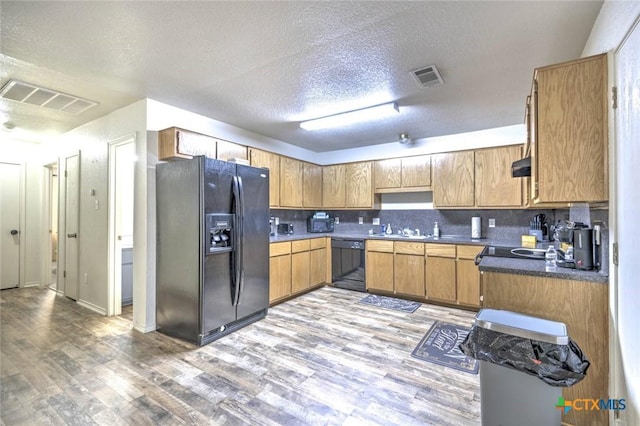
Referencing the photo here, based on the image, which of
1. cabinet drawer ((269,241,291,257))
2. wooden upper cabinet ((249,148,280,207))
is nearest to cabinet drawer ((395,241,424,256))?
cabinet drawer ((269,241,291,257))

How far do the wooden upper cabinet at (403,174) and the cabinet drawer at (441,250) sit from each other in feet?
3.15

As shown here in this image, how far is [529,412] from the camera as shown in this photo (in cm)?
138

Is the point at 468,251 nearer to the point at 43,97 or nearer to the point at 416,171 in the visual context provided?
the point at 416,171

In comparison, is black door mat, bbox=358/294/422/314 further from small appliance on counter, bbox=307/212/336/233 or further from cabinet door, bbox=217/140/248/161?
cabinet door, bbox=217/140/248/161

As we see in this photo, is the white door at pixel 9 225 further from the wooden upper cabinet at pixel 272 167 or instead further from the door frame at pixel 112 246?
the wooden upper cabinet at pixel 272 167

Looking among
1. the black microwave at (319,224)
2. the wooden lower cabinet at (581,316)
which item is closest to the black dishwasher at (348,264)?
the black microwave at (319,224)

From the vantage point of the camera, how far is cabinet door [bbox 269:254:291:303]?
3893 millimetres

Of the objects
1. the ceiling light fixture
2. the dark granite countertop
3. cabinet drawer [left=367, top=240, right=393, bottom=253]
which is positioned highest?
the ceiling light fixture

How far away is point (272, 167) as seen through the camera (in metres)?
4.28

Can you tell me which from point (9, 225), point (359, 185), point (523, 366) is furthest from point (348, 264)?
point (9, 225)

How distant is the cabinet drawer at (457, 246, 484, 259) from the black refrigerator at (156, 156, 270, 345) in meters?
2.71

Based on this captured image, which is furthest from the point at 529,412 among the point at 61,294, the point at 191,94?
the point at 61,294

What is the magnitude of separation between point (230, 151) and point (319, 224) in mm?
2292

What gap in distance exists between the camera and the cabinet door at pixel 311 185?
4.99 metres
